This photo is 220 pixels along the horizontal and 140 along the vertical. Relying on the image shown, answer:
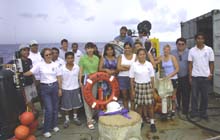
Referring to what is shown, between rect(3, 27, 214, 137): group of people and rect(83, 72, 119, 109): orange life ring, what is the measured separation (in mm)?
104

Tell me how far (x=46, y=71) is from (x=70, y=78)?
0.52 m

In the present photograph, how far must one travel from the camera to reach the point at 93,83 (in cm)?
497

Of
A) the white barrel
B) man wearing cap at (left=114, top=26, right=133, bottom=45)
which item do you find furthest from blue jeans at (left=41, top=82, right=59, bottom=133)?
man wearing cap at (left=114, top=26, right=133, bottom=45)

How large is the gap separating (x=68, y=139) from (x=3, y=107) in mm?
1164

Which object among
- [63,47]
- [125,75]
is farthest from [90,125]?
[63,47]

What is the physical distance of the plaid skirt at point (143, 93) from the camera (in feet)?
15.4

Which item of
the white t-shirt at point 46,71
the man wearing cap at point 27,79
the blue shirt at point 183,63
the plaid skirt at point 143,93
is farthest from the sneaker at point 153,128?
the man wearing cap at point 27,79

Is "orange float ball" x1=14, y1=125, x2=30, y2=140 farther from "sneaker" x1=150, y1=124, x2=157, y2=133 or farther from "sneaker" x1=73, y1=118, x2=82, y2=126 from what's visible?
"sneaker" x1=150, y1=124, x2=157, y2=133

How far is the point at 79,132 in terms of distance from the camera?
4855 mm

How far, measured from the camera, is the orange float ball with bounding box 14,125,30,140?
12.9 ft

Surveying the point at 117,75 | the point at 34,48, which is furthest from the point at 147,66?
the point at 34,48

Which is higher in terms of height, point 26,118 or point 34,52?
point 34,52

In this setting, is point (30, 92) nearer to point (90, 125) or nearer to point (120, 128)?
point (90, 125)

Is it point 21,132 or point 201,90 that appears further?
point 201,90
